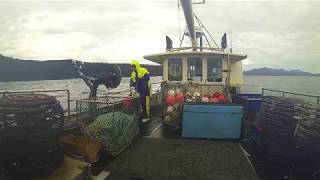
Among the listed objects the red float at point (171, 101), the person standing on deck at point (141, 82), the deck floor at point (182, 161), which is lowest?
the deck floor at point (182, 161)

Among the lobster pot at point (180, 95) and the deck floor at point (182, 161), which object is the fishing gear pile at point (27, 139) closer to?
the deck floor at point (182, 161)

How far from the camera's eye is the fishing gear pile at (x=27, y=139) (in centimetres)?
447

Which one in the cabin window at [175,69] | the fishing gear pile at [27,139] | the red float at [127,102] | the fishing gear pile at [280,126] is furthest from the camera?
the cabin window at [175,69]

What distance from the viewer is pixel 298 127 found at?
19.4ft

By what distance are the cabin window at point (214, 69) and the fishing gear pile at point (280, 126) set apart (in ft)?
14.7

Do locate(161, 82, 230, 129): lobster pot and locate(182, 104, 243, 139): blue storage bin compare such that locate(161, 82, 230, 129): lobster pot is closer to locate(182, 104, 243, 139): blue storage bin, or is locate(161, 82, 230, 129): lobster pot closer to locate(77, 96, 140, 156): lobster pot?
locate(182, 104, 243, 139): blue storage bin

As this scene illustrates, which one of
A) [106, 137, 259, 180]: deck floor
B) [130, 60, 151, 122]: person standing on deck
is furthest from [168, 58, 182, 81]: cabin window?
[106, 137, 259, 180]: deck floor

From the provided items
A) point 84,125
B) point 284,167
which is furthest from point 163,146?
point 284,167

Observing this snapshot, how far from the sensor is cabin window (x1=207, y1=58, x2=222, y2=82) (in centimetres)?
1121

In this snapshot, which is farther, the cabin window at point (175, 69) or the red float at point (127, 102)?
the cabin window at point (175, 69)

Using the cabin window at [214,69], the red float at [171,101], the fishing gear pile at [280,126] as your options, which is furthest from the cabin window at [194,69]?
the fishing gear pile at [280,126]

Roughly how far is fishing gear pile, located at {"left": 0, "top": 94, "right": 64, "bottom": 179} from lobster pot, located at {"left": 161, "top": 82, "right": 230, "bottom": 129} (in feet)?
14.5

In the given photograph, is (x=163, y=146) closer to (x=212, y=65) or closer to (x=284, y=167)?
(x=284, y=167)

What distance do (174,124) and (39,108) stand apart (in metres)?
4.87
